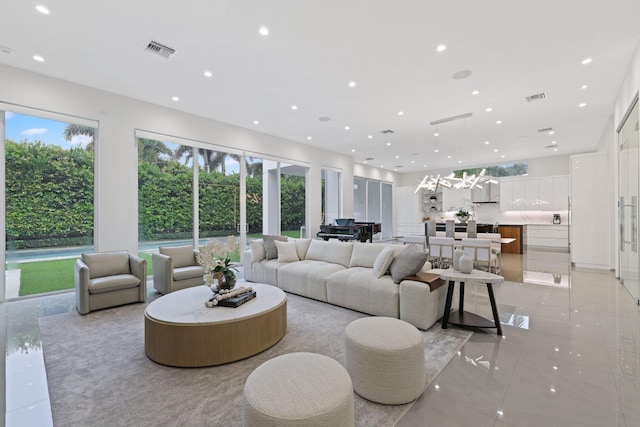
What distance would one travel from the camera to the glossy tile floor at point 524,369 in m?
1.89

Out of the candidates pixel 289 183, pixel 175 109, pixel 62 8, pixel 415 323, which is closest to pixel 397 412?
pixel 415 323

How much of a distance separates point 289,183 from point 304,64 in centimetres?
467

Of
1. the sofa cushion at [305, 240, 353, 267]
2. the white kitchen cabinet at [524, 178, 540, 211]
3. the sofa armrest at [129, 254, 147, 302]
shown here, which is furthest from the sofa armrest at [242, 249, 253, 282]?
the white kitchen cabinet at [524, 178, 540, 211]

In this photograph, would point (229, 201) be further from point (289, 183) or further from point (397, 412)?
point (397, 412)

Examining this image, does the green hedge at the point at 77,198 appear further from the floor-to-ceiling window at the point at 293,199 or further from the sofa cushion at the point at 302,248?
the sofa cushion at the point at 302,248

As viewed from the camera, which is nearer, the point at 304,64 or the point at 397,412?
the point at 397,412

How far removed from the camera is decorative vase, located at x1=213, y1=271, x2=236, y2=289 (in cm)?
302

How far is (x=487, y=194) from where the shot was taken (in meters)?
12.0

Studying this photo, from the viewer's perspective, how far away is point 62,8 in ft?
10.3

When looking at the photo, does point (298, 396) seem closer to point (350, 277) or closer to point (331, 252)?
point (350, 277)

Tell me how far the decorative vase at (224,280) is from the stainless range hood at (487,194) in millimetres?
11767

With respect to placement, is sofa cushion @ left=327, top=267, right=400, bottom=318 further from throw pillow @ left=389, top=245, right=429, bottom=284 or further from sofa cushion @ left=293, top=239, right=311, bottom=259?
sofa cushion @ left=293, top=239, right=311, bottom=259

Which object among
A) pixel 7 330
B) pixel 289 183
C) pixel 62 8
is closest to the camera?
pixel 62 8

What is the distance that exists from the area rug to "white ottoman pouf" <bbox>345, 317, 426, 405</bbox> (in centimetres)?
8
